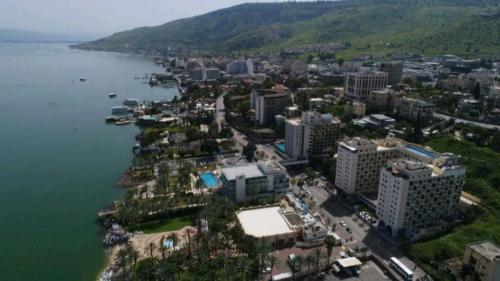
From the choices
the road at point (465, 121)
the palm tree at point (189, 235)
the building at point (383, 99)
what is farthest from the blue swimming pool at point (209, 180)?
the road at point (465, 121)

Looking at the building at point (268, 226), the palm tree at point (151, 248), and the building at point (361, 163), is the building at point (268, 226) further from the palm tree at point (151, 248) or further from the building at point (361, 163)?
the building at point (361, 163)

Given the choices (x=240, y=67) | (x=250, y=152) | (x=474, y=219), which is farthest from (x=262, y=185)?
(x=240, y=67)

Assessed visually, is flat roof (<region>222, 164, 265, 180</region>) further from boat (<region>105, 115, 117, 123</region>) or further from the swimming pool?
boat (<region>105, 115, 117, 123</region>)

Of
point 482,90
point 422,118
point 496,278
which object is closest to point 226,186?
point 496,278

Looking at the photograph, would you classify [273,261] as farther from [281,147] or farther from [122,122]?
[122,122]

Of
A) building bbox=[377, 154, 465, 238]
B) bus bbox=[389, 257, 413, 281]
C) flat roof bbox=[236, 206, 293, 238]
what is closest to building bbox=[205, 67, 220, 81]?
flat roof bbox=[236, 206, 293, 238]

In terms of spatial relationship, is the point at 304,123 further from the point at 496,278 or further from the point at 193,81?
the point at 193,81
